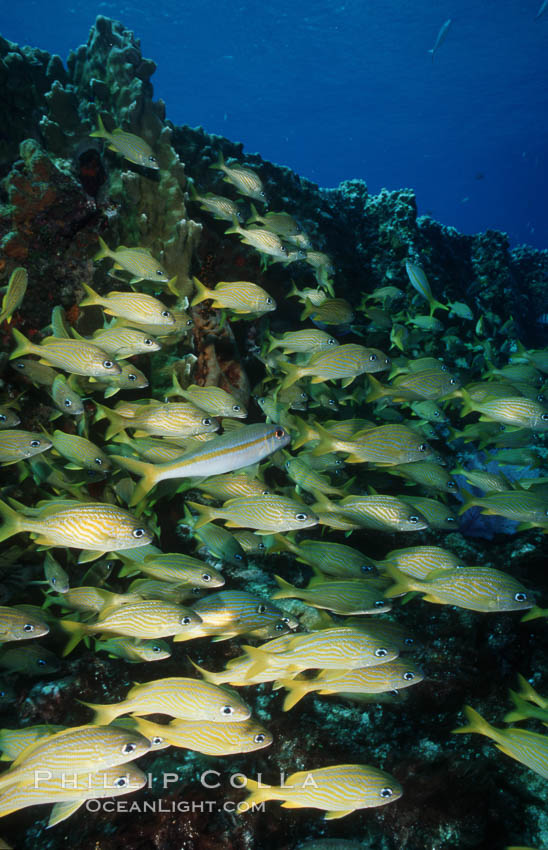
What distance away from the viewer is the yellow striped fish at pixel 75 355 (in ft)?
11.3

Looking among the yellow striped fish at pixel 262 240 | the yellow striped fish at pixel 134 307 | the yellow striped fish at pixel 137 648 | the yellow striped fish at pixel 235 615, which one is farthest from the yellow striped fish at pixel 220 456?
the yellow striped fish at pixel 262 240

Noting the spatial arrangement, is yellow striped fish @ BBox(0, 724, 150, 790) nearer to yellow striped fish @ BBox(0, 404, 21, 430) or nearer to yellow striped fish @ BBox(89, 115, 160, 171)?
yellow striped fish @ BBox(0, 404, 21, 430)

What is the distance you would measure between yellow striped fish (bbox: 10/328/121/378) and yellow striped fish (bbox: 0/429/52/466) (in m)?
0.62

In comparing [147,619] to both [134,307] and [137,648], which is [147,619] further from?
[134,307]

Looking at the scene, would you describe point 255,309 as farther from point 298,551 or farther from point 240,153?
point 240,153

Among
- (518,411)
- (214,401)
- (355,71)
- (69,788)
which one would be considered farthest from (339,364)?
(355,71)

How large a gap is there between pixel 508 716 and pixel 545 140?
302ft

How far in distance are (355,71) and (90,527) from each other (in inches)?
2905

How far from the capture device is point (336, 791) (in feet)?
7.29

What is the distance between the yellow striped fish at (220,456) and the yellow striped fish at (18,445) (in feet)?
2.67

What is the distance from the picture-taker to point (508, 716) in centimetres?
277

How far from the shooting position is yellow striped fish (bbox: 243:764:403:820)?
7.28 ft

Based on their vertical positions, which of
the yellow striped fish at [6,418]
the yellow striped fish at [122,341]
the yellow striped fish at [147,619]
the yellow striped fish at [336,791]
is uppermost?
the yellow striped fish at [122,341]

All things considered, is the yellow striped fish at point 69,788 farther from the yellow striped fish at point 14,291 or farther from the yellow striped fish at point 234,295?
the yellow striped fish at point 234,295
